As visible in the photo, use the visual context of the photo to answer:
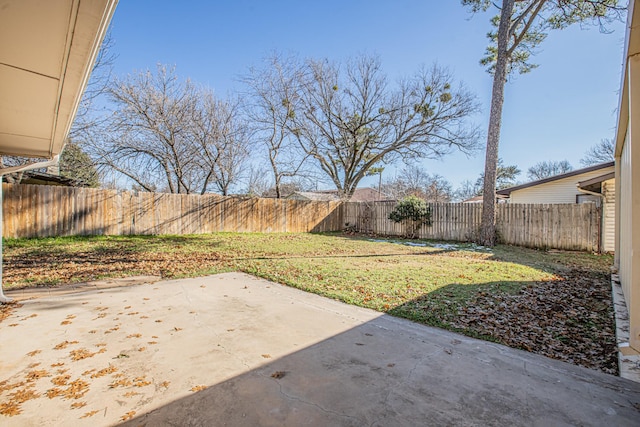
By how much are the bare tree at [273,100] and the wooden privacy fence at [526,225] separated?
20.4 ft

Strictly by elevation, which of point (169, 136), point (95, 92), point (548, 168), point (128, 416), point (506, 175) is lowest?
point (128, 416)

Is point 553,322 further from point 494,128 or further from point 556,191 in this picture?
point 556,191

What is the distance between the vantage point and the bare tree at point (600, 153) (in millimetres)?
21219

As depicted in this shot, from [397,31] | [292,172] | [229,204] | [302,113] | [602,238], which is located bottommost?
[602,238]

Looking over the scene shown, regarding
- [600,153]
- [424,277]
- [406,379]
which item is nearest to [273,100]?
[424,277]

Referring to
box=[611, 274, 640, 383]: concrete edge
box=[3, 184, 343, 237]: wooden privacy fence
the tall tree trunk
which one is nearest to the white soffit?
box=[611, 274, 640, 383]: concrete edge

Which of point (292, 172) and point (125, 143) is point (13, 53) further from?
point (292, 172)

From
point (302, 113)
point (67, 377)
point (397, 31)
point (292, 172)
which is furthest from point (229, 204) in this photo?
point (67, 377)

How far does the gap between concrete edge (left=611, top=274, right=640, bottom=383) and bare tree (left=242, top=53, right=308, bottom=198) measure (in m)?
12.0

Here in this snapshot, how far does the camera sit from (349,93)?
17141 millimetres

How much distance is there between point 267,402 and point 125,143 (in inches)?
459

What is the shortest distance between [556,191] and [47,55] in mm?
15651

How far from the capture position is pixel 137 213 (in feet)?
32.7

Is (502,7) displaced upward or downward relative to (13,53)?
upward
